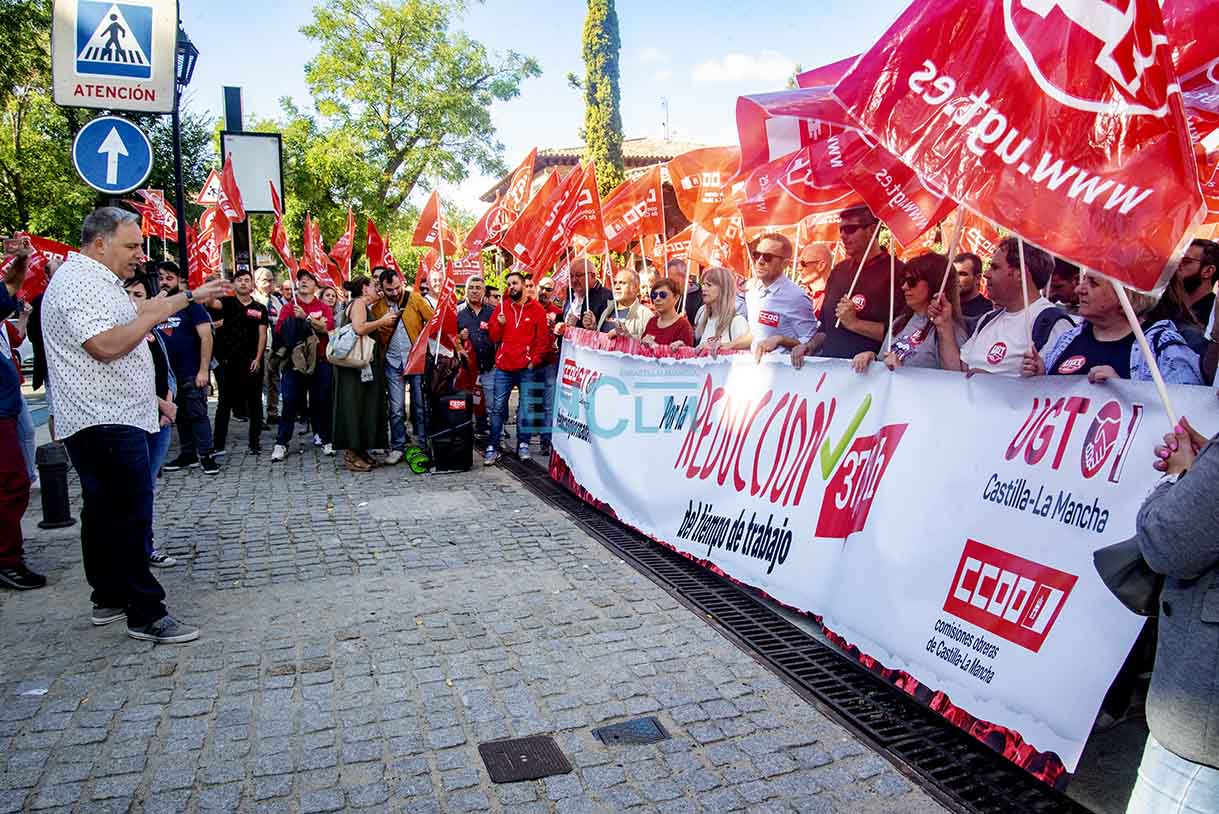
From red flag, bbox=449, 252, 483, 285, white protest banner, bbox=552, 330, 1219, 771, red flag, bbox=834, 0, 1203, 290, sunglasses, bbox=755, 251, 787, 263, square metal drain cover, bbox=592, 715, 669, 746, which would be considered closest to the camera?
red flag, bbox=834, 0, 1203, 290

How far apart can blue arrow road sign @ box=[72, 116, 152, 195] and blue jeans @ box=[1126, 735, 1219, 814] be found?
24.8 feet

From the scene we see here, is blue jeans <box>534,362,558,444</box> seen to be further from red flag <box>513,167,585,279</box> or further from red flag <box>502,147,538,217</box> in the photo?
red flag <box>502,147,538,217</box>

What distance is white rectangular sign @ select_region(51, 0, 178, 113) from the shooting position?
22.8ft

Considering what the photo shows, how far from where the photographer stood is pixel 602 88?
1197 inches

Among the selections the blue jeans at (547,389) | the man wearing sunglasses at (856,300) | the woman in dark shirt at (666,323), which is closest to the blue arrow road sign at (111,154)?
the blue jeans at (547,389)

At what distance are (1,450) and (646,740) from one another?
4.28 meters

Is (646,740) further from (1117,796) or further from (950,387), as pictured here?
(950,387)

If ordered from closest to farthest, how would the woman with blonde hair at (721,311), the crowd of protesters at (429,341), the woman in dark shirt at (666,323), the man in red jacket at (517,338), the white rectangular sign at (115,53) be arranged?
the crowd of protesters at (429,341)
the woman with blonde hair at (721,311)
the woman in dark shirt at (666,323)
the white rectangular sign at (115,53)
the man in red jacket at (517,338)

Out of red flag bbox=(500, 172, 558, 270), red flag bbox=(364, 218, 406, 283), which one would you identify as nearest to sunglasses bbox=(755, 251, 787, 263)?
red flag bbox=(500, 172, 558, 270)

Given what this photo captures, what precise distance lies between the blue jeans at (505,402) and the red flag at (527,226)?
137 cm

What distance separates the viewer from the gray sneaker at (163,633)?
4.21 meters

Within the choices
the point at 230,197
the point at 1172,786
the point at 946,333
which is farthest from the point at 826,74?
the point at 230,197

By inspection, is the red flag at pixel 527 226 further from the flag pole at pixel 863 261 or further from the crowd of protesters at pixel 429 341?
the flag pole at pixel 863 261

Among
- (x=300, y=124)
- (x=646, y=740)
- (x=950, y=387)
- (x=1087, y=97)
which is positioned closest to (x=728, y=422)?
(x=950, y=387)
